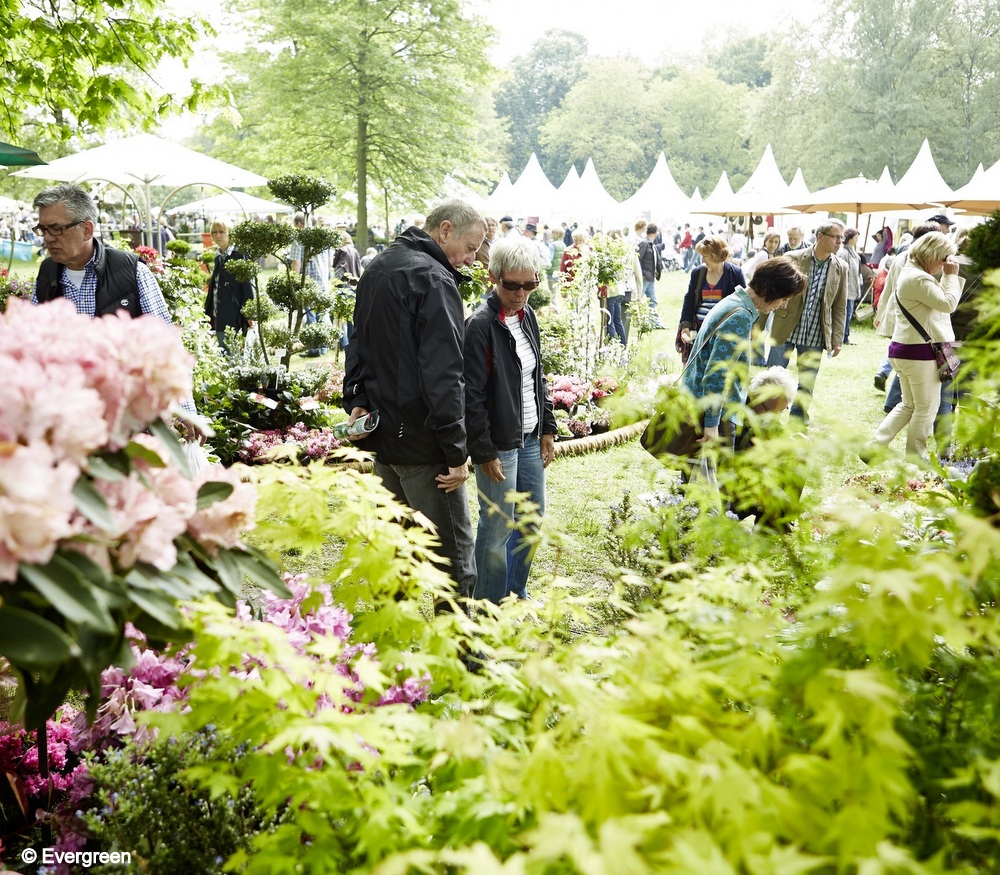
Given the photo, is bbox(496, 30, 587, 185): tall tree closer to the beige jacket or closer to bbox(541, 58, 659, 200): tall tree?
bbox(541, 58, 659, 200): tall tree

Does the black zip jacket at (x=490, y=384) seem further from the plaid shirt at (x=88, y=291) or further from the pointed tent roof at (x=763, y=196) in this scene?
the pointed tent roof at (x=763, y=196)

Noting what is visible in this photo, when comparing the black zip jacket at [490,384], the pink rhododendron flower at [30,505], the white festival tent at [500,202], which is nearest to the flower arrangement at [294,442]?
the black zip jacket at [490,384]

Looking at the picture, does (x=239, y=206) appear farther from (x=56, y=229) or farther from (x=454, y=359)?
(x=454, y=359)

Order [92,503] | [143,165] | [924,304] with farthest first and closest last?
[143,165] < [924,304] < [92,503]

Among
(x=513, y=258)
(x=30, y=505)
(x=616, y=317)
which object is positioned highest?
(x=513, y=258)

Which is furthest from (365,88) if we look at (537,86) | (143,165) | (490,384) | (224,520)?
(537,86)

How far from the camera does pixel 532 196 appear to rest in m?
24.4

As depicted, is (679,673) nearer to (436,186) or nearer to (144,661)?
(144,661)

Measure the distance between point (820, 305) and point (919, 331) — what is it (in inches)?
48.2

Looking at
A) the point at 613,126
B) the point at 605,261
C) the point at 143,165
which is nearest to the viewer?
the point at 605,261

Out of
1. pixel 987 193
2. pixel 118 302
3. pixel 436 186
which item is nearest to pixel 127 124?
pixel 118 302

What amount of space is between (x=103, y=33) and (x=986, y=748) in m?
7.83

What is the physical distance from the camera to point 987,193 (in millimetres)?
12734

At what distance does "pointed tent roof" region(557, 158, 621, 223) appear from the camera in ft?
82.4
